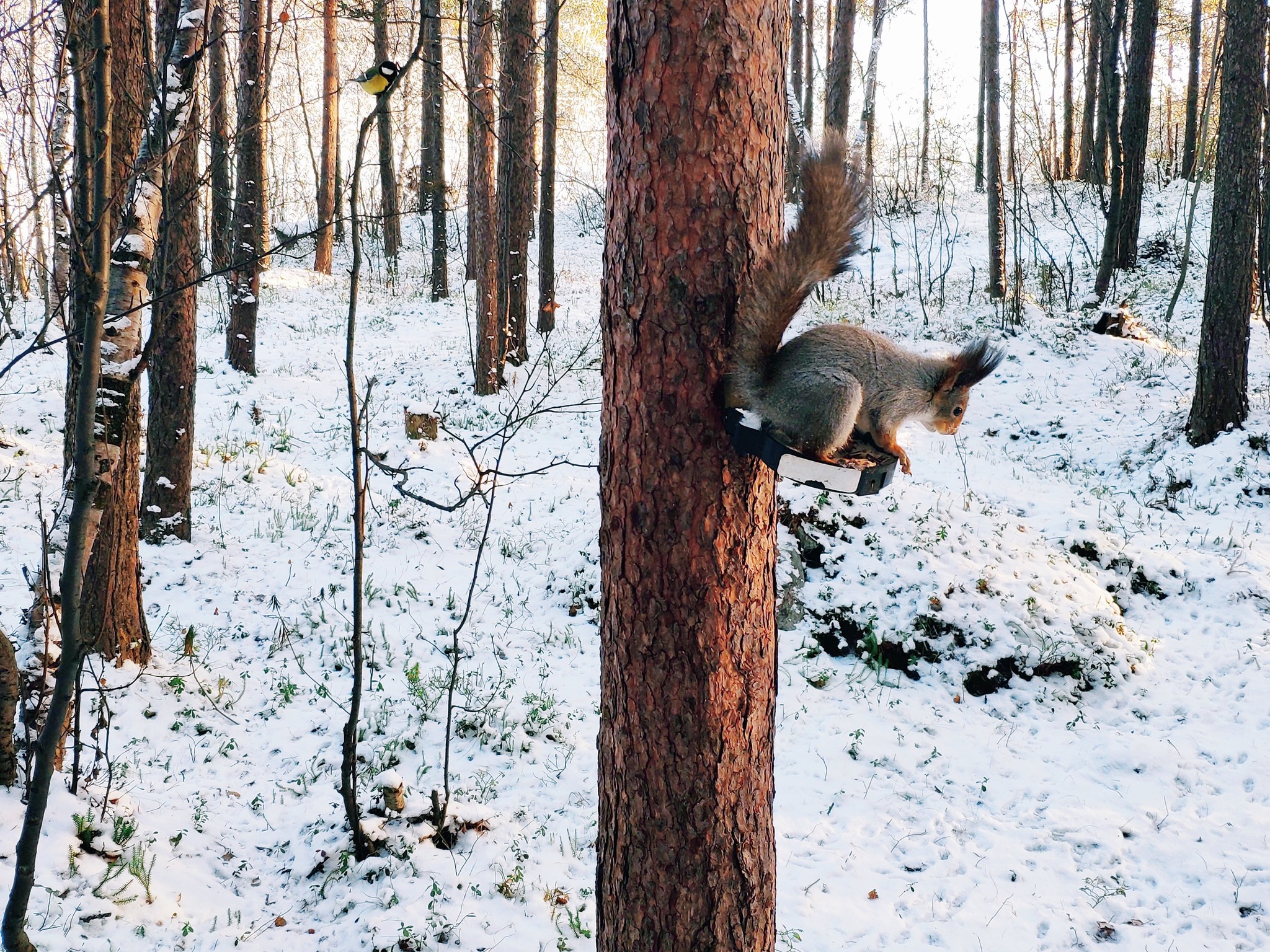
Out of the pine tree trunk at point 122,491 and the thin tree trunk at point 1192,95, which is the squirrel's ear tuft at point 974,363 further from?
the thin tree trunk at point 1192,95

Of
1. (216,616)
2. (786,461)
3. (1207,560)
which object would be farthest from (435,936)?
(1207,560)

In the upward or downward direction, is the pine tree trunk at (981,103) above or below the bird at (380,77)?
above

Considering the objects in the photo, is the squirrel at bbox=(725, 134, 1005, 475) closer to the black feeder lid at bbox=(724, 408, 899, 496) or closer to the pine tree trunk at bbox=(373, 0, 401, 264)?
the black feeder lid at bbox=(724, 408, 899, 496)

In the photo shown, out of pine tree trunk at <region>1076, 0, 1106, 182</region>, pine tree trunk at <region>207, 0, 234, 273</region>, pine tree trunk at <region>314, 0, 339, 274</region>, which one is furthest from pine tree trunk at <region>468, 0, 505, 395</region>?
pine tree trunk at <region>1076, 0, 1106, 182</region>

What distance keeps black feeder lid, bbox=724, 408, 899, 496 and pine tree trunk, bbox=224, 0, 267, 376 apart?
9.47 meters

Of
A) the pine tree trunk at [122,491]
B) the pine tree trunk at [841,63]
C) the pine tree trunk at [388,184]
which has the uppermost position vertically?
the pine tree trunk at [841,63]

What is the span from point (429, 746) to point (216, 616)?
2122 mm

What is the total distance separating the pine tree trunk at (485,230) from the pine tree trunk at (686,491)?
30.0 feet

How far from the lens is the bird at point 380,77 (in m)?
2.89

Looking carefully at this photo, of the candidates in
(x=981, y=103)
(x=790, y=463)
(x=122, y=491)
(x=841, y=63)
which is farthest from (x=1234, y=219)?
(x=981, y=103)

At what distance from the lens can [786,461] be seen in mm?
1947

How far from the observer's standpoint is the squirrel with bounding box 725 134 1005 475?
188 centimetres

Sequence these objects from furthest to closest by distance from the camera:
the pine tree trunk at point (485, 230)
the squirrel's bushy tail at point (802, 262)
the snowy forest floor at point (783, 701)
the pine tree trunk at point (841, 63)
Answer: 1. the pine tree trunk at point (841, 63)
2. the pine tree trunk at point (485, 230)
3. the snowy forest floor at point (783, 701)
4. the squirrel's bushy tail at point (802, 262)

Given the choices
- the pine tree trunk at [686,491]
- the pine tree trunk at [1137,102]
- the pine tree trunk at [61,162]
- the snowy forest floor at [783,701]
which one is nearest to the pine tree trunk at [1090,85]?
the pine tree trunk at [1137,102]
